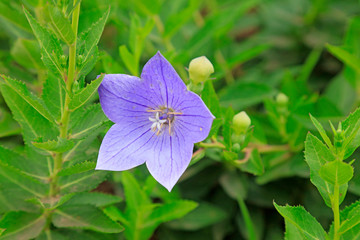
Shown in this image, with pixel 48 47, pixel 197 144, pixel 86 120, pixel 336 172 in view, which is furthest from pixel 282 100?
pixel 48 47

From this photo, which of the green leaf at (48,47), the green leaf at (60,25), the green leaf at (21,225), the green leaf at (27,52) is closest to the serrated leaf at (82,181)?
the green leaf at (21,225)

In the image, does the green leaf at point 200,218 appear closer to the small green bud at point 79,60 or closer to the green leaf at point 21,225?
the green leaf at point 21,225

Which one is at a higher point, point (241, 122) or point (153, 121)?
point (153, 121)

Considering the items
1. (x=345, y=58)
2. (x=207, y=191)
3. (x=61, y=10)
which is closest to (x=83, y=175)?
(x=61, y=10)

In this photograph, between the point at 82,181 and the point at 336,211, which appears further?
the point at 82,181

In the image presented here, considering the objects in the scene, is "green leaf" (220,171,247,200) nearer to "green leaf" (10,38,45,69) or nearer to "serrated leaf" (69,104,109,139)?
"serrated leaf" (69,104,109,139)

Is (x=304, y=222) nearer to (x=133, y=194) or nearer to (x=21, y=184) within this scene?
(x=133, y=194)

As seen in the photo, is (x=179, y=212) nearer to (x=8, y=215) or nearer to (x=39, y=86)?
(x=8, y=215)

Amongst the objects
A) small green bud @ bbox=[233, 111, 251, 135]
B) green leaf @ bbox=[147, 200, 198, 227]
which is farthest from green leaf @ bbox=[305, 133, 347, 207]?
green leaf @ bbox=[147, 200, 198, 227]
